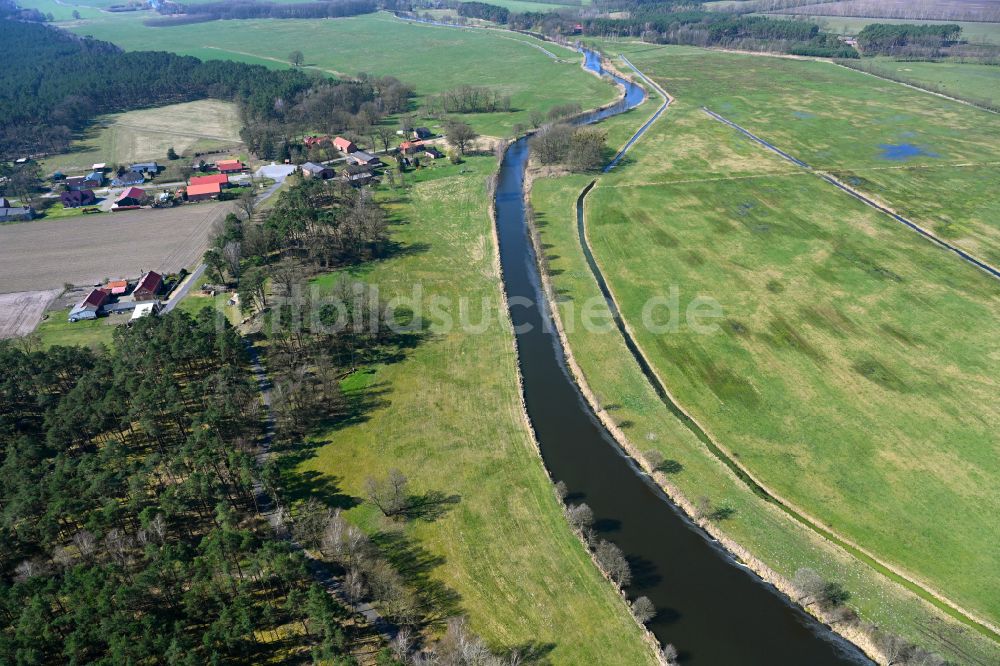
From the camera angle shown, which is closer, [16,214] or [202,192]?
[16,214]

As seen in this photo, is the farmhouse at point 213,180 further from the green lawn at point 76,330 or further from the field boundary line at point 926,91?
the field boundary line at point 926,91

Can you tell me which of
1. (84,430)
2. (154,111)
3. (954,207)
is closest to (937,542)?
(84,430)

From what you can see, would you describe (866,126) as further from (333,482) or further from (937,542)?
(333,482)

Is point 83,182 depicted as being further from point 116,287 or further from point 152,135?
point 116,287

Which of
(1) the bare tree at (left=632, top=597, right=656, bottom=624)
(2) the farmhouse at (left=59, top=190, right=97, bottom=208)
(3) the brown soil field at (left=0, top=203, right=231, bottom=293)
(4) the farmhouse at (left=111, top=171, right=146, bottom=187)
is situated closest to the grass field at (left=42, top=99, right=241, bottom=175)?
(4) the farmhouse at (left=111, top=171, right=146, bottom=187)

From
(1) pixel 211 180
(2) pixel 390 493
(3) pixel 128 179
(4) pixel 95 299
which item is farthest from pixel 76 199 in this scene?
(2) pixel 390 493

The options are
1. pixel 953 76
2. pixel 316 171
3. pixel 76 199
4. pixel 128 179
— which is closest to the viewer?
pixel 76 199
